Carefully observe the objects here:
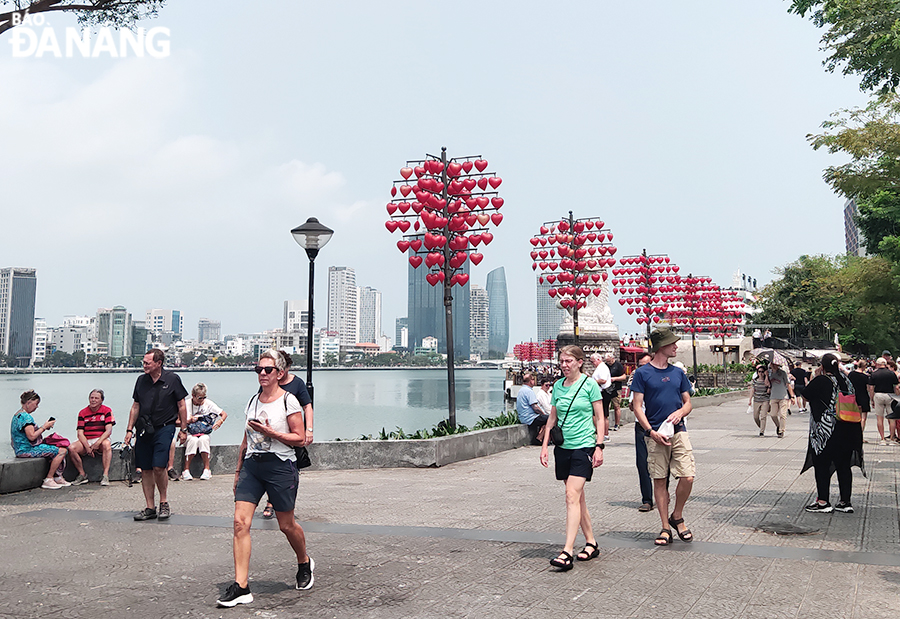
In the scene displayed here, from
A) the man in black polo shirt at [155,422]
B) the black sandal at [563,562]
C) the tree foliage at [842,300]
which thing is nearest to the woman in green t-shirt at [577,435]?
the black sandal at [563,562]

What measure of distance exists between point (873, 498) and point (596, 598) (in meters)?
5.76

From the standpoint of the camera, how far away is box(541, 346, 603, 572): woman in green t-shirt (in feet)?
19.9

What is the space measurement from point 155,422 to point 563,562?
4634mm

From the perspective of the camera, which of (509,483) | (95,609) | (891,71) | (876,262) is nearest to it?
(95,609)

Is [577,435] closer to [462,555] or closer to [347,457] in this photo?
[462,555]

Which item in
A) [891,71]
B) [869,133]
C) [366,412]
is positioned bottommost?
[366,412]

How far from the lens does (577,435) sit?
20.2ft

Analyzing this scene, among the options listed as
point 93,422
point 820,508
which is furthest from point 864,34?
point 93,422

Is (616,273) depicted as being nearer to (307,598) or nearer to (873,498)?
(873,498)

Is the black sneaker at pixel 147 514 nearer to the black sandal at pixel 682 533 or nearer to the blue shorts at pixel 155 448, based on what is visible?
the blue shorts at pixel 155 448

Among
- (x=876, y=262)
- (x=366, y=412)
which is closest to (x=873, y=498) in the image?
(x=876, y=262)

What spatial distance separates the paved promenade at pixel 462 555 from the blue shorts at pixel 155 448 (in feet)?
2.12

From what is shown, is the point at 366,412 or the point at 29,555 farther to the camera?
the point at 366,412

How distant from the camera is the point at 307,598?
5156 mm
